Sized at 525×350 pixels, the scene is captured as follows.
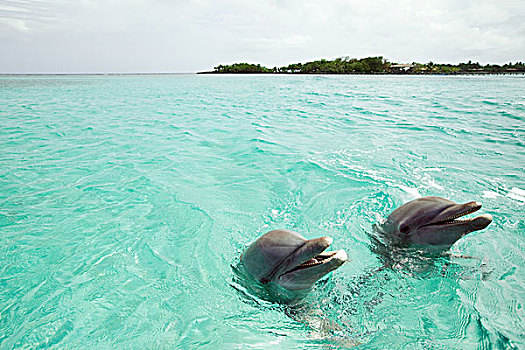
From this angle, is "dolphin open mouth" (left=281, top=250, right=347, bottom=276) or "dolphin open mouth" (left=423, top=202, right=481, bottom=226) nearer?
"dolphin open mouth" (left=281, top=250, right=347, bottom=276)

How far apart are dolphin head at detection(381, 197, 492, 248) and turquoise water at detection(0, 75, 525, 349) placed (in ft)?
1.16

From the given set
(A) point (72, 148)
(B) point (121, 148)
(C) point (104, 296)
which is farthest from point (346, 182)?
(A) point (72, 148)

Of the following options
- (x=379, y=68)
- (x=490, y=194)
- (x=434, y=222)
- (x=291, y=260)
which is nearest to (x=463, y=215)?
(x=434, y=222)

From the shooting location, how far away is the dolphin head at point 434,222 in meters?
3.00

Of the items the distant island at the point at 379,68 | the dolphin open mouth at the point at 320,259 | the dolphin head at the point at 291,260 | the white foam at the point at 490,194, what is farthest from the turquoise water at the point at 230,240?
the distant island at the point at 379,68

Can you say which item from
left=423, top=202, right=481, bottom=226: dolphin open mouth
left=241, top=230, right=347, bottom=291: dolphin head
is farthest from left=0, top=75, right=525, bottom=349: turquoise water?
left=423, top=202, right=481, bottom=226: dolphin open mouth

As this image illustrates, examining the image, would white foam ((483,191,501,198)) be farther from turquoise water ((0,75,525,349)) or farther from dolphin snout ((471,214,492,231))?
dolphin snout ((471,214,492,231))

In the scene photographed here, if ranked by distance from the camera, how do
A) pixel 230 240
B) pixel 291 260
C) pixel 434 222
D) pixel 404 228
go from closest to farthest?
pixel 291 260 → pixel 434 222 → pixel 404 228 → pixel 230 240

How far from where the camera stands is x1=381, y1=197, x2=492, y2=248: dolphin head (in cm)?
300

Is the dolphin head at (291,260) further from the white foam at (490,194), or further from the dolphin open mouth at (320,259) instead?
the white foam at (490,194)

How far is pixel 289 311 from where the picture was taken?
9.09 feet

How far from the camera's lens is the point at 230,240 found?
4.26m

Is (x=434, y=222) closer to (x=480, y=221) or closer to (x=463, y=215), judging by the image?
(x=463, y=215)

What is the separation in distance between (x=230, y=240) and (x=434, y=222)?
2480mm
